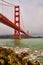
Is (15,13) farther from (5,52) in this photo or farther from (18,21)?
(5,52)

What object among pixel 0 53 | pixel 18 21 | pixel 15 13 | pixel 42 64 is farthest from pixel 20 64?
pixel 15 13

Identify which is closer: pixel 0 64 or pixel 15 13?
pixel 0 64

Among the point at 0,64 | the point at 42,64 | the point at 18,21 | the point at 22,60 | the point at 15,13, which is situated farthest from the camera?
the point at 15,13

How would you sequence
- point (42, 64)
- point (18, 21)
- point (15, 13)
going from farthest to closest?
1. point (15, 13)
2. point (18, 21)
3. point (42, 64)

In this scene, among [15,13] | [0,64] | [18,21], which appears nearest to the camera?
[0,64]

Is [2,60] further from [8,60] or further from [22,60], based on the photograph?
[22,60]

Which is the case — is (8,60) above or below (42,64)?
above

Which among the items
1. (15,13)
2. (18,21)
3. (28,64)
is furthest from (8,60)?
(15,13)

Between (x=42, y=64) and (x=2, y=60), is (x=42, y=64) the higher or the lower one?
the lower one

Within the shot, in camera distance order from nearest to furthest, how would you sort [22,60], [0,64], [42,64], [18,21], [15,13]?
[0,64], [22,60], [42,64], [18,21], [15,13]
